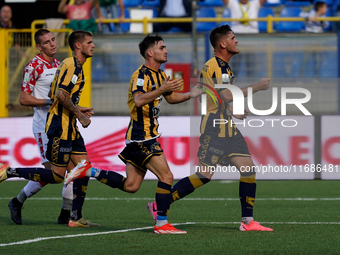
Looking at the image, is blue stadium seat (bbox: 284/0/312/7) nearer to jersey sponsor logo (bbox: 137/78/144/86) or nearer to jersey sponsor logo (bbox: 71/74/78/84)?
jersey sponsor logo (bbox: 71/74/78/84)

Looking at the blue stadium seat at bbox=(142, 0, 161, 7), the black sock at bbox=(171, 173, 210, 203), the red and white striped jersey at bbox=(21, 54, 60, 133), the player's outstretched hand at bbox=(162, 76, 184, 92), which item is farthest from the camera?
the blue stadium seat at bbox=(142, 0, 161, 7)

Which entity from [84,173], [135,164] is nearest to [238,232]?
[135,164]

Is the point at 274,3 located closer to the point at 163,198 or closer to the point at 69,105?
the point at 69,105

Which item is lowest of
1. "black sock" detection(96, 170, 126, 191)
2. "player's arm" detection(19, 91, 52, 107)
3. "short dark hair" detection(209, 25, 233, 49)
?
"black sock" detection(96, 170, 126, 191)

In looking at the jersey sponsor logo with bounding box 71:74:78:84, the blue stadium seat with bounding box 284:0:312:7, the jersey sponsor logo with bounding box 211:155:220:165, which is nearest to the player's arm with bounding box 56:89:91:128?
the jersey sponsor logo with bounding box 71:74:78:84

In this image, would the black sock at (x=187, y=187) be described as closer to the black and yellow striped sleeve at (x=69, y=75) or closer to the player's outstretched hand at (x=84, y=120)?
the player's outstretched hand at (x=84, y=120)

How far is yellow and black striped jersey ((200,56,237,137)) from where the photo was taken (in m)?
6.57

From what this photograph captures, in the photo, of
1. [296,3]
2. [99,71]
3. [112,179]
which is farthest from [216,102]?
[296,3]

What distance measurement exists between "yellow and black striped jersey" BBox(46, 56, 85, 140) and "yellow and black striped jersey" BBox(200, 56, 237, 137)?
1.32 meters

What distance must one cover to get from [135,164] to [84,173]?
0.55 m

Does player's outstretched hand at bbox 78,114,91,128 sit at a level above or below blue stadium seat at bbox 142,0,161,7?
below

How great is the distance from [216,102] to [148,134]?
807mm

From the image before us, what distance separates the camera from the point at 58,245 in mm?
5711

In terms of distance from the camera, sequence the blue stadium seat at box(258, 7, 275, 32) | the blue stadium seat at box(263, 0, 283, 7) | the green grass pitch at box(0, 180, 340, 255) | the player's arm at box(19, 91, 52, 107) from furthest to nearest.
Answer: the blue stadium seat at box(263, 0, 283, 7)
the blue stadium seat at box(258, 7, 275, 32)
the player's arm at box(19, 91, 52, 107)
the green grass pitch at box(0, 180, 340, 255)
